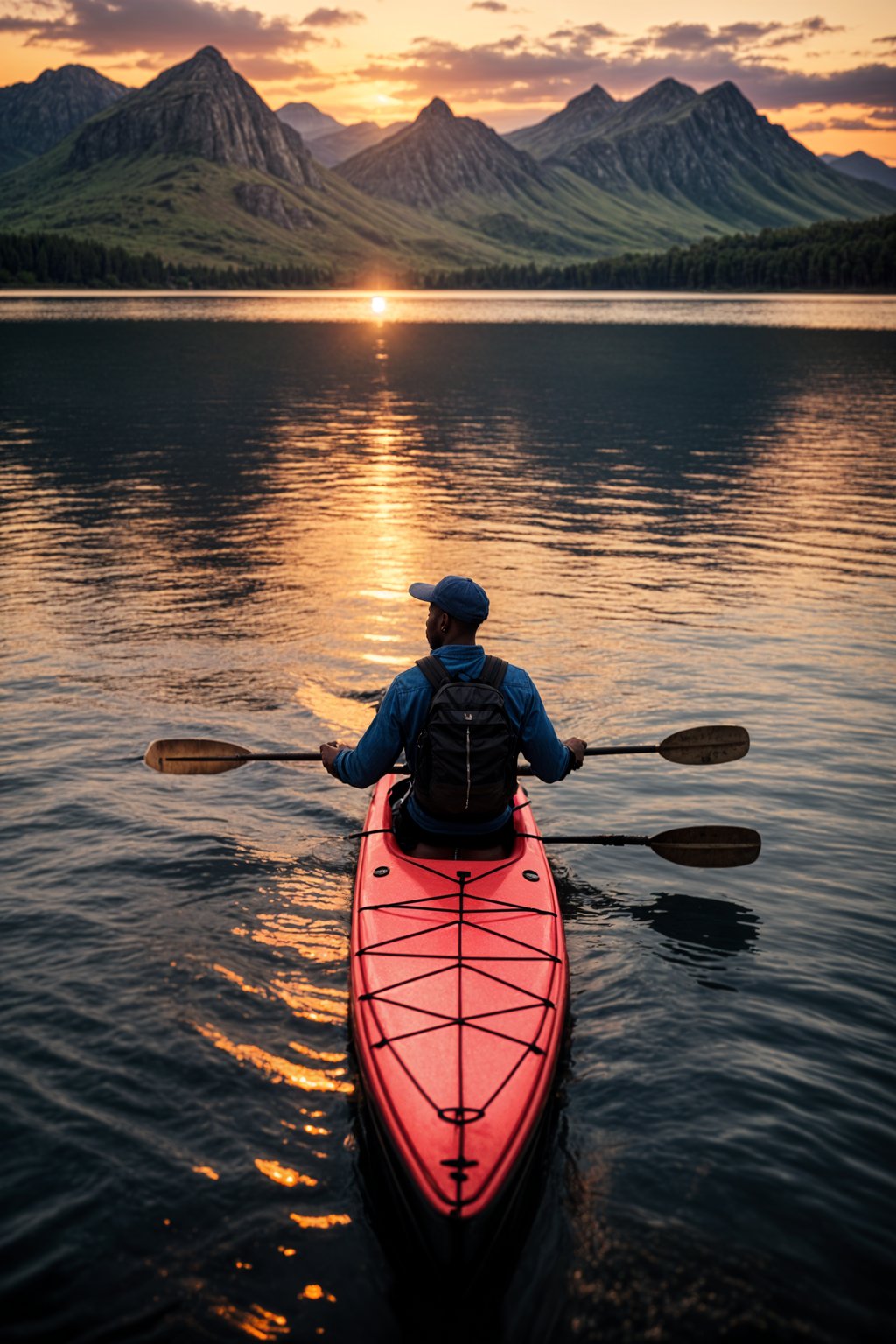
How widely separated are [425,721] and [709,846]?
14.0 ft

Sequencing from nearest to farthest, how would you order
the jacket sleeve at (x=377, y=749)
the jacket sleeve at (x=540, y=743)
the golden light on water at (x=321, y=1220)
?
1. the golden light on water at (x=321, y=1220)
2. the jacket sleeve at (x=377, y=749)
3. the jacket sleeve at (x=540, y=743)

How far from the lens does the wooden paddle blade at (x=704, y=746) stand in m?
12.1

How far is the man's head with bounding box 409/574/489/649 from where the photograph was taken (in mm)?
8453

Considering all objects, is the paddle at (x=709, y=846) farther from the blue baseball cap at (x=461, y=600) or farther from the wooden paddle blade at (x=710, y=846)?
the blue baseball cap at (x=461, y=600)

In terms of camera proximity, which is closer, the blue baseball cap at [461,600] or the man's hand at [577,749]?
the blue baseball cap at [461,600]

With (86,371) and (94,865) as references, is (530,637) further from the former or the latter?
(86,371)

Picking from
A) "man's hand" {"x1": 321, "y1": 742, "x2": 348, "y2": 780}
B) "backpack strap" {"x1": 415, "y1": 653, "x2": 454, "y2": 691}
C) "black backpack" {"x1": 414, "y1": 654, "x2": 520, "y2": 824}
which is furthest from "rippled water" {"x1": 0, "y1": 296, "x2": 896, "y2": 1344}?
"backpack strap" {"x1": 415, "y1": 653, "x2": 454, "y2": 691}

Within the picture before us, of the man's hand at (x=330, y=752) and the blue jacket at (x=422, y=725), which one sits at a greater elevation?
the blue jacket at (x=422, y=725)

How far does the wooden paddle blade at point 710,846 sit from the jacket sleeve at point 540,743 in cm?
241

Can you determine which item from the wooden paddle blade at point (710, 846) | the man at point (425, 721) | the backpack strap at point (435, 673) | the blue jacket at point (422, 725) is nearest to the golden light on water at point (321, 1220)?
the man at point (425, 721)

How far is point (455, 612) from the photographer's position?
333 inches

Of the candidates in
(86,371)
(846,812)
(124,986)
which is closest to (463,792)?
(124,986)

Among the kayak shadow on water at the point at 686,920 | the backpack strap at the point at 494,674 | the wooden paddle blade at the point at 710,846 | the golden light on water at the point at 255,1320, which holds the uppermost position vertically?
the backpack strap at the point at 494,674

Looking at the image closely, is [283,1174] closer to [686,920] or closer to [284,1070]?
[284,1070]
